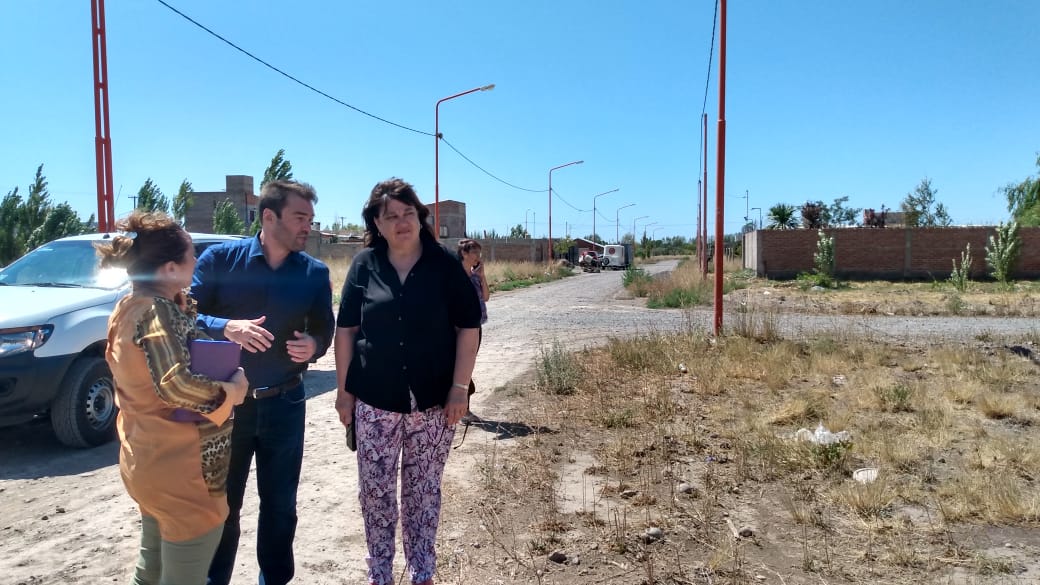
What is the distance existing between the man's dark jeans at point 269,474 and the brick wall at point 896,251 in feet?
110

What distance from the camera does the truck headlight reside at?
16.3ft

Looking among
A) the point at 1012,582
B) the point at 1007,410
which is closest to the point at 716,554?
the point at 1012,582

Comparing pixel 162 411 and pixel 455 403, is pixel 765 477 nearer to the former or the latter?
pixel 455 403

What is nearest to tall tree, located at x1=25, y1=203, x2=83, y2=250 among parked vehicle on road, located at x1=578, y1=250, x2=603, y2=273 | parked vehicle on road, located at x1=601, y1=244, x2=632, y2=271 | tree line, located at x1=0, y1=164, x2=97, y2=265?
tree line, located at x1=0, y1=164, x2=97, y2=265

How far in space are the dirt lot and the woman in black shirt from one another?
67 centimetres

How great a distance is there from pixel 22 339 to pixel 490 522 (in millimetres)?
3728

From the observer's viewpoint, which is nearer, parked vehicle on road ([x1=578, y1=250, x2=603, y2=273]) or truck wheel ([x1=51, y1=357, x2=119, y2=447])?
truck wheel ([x1=51, y1=357, x2=119, y2=447])

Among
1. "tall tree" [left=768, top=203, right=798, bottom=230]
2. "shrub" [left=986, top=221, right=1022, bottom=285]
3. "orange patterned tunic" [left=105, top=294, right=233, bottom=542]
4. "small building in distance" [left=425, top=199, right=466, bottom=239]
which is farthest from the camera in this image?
"small building in distance" [left=425, top=199, right=466, bottom=239]

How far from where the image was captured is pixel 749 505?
14.1 ft

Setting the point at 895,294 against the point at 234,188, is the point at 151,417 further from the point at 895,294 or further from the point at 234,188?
the point at 234,188

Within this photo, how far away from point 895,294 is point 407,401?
2597 cm

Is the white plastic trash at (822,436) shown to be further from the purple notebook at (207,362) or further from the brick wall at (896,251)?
the brick wall at (896,251)

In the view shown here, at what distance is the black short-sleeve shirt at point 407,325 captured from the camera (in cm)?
274

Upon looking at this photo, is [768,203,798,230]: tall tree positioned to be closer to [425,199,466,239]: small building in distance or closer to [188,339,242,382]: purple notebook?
[425,199,466,239]: small building in distance
